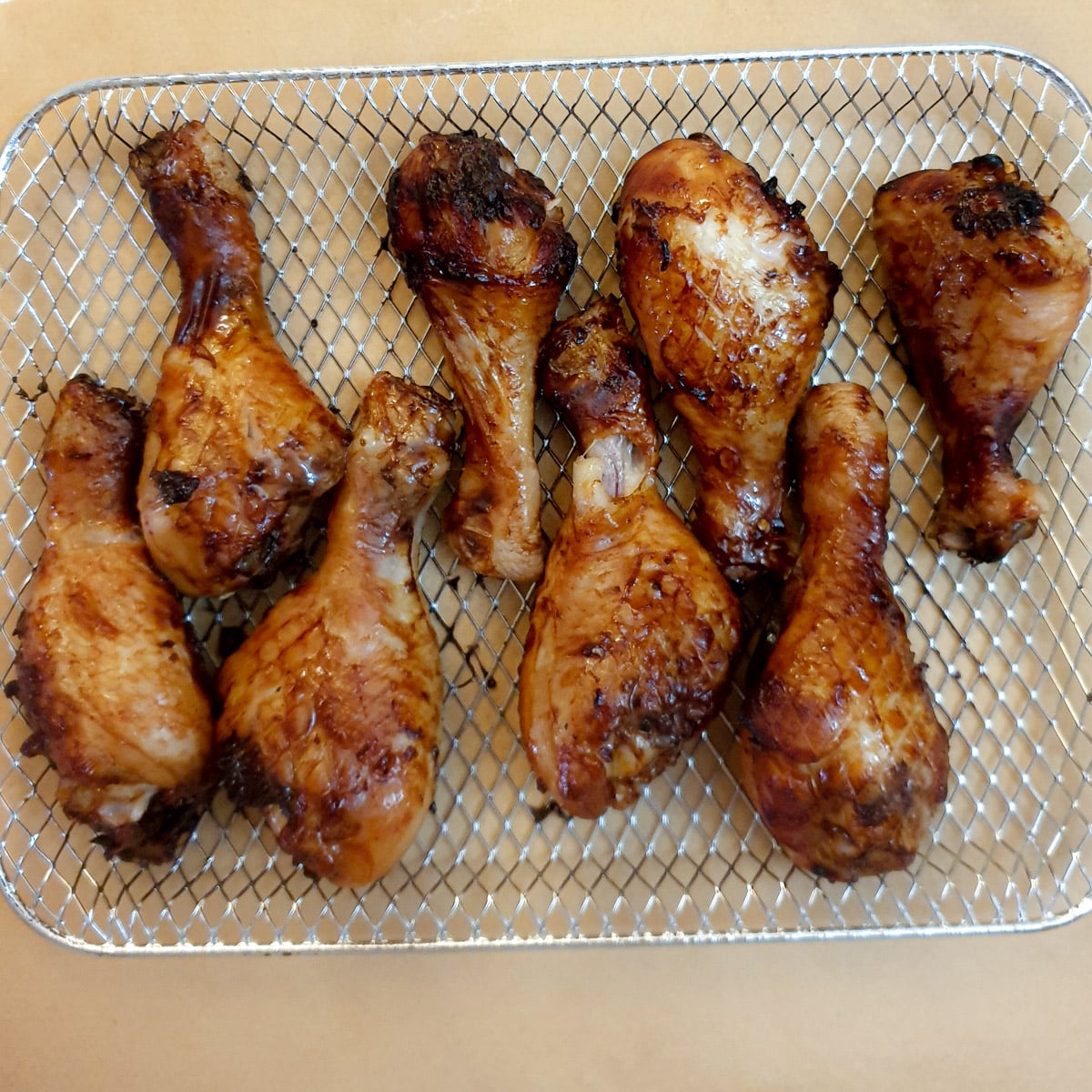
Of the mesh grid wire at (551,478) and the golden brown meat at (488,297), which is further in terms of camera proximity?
the mesh grid wire at (551,478)

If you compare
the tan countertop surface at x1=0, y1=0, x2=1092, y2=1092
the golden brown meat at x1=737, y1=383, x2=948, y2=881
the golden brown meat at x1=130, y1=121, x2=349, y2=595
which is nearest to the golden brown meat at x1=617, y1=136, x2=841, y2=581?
the golden brown meat at x1=737, y1=383, x2=948, y2=881

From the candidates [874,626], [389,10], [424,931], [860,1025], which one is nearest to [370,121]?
[389,10]

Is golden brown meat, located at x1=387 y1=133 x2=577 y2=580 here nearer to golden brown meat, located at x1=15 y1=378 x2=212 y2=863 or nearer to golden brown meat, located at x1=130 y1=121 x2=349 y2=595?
golden brown meat, located at x1=130 y1=121 x2=349 y2=595

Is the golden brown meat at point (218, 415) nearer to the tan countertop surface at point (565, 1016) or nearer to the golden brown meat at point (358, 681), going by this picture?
the golden brown meat at point (358, 681)

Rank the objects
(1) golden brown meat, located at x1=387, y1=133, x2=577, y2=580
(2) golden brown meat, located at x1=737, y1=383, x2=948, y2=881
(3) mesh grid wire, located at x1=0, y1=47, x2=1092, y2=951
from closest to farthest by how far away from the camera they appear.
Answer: (2) golden brown meat, located at x1=737, y1=383, x2=948, y2=881
(1) golden brown meat, located at x1=387, y1=133, x2=577, y2=580
(3) mesh grid wire, located at x1=0, y1=47, x2=1092, y2=951

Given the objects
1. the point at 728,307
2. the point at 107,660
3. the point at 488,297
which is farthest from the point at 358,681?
the point at 728,307

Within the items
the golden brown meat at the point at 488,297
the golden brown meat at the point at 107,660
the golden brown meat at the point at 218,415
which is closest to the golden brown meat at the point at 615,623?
the golden brown meat at the point at 488,297

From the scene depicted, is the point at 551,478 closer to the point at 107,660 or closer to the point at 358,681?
the point at 358,681

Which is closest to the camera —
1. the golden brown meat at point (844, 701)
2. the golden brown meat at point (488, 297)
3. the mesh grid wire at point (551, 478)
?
the golden brown meat at point (844, 701)
